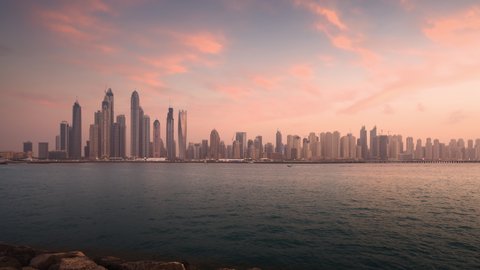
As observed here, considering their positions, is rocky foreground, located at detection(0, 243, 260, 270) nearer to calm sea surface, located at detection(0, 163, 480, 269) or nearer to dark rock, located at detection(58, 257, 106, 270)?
dark rock, located at detection(58, 257, 106, 270)

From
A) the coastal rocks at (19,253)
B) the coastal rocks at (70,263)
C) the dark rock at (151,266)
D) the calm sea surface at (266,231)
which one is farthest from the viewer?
the calm sea surface at (266,231)

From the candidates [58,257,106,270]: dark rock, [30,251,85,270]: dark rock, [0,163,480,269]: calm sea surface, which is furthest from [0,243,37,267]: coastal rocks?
[58,257,106,270]: dark rock

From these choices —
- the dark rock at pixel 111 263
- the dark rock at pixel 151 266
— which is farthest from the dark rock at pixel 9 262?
the dark rock at pixel 151 266

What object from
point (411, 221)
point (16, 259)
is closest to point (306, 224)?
point (411, 221)

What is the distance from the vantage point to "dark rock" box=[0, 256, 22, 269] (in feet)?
75.4

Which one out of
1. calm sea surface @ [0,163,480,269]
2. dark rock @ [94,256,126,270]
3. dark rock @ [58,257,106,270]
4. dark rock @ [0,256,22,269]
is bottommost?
calm sea surface @ [0,163,480,269]

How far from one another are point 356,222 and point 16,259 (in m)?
38.6

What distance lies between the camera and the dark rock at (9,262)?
75.4ft

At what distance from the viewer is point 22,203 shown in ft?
211

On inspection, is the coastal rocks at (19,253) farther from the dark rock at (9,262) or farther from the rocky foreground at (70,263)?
the dark rock at (9,262)

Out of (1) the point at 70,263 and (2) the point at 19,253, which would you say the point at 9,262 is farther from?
(1) the point at 70,263

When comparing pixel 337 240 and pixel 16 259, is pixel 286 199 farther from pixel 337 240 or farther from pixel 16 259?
pixel 16 259

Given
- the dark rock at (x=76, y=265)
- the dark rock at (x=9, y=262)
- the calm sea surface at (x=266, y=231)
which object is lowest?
the calm sea surface at (x=266, y=231)

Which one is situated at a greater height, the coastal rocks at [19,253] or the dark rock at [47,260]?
the dark rock at [47,260]
